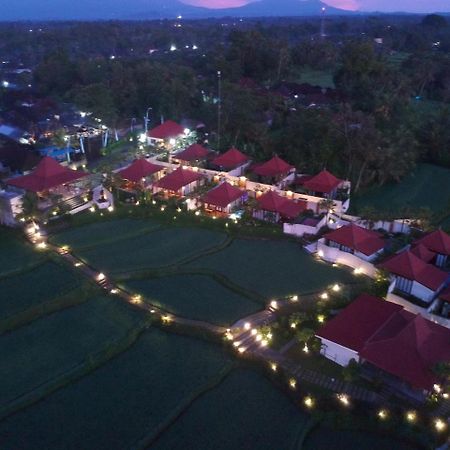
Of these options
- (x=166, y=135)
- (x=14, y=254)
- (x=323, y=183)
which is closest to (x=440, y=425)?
(x=323, y=183)

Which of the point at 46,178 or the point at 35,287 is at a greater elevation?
the point at 46,178

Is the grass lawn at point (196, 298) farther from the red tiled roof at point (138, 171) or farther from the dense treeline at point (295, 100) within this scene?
the dense treeline at point (295, 100)

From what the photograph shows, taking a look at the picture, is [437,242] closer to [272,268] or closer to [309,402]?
[272,268]

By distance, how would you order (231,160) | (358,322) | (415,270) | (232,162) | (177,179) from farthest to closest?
(231,160), (232,162), (177,179), (415,270), (358,322)

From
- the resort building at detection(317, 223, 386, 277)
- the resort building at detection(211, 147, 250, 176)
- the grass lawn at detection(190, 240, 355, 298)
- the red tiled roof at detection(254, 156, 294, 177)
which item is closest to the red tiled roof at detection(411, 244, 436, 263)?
the resort building at detection(317, 223, 386, 277)

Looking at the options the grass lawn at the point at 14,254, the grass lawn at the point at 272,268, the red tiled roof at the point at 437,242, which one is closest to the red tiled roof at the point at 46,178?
the grass lawn at the point at 14,254

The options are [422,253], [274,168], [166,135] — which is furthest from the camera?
[166,135]
